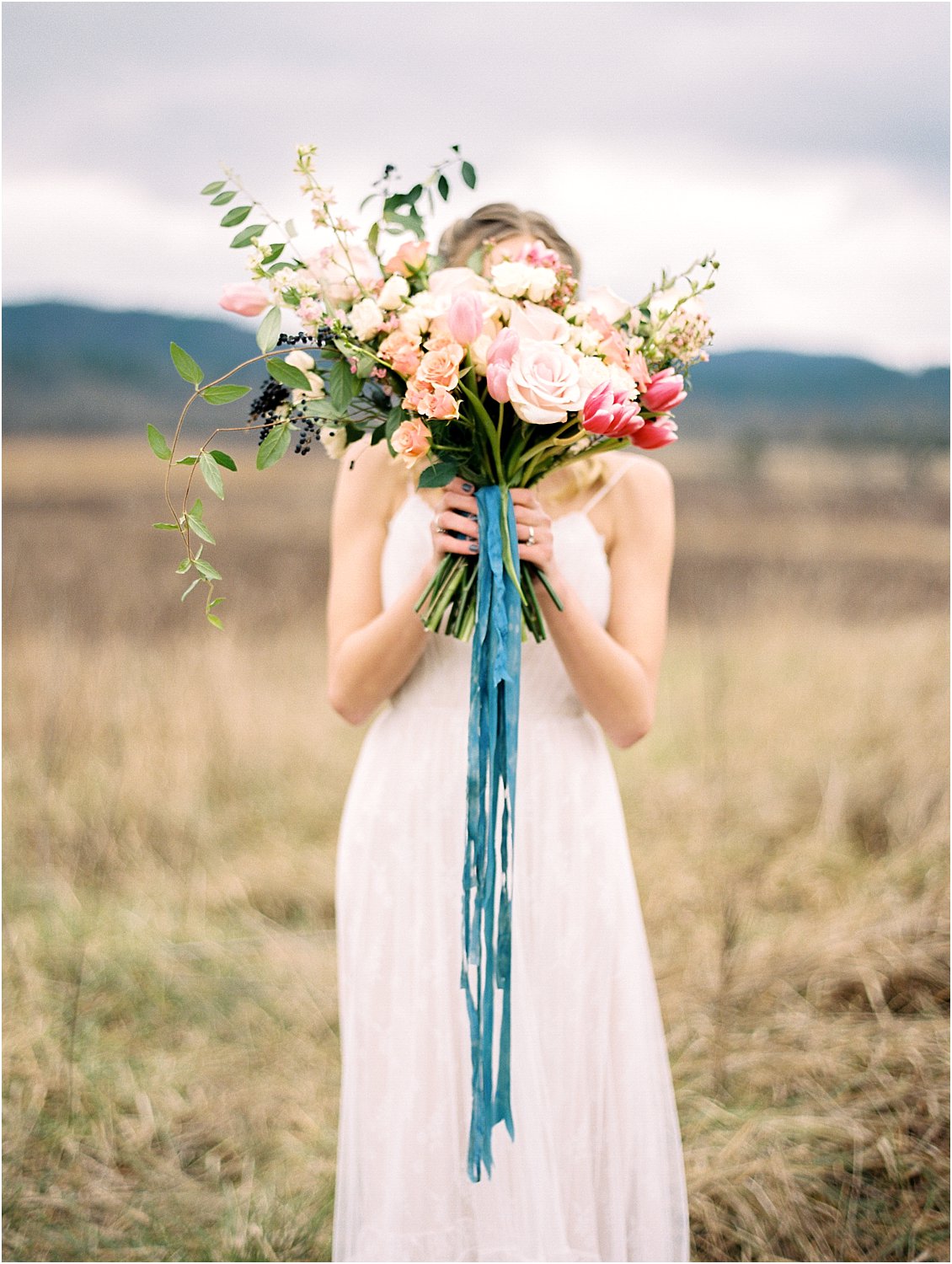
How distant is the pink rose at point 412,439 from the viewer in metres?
1.34

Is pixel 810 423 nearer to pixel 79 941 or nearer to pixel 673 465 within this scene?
pixel 673 465

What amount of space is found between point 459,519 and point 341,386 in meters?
0.26

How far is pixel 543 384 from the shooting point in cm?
128

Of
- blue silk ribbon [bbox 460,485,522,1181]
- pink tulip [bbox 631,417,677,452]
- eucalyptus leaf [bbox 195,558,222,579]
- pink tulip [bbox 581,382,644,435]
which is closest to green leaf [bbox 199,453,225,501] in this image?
eucalyptus leaf [bbox 195,558,222,579]

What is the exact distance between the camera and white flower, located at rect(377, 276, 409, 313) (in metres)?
1.40

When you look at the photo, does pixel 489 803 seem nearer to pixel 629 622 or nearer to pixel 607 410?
pixel 629 622

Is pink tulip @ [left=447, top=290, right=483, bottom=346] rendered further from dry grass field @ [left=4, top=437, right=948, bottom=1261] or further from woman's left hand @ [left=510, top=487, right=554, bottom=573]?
dry grass field @ [left=4, top=437, right=948, bottom=1261]

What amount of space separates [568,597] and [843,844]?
2918 millimetres

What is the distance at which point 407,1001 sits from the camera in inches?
69.4

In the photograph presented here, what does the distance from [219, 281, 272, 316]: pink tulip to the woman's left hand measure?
1.53 ft

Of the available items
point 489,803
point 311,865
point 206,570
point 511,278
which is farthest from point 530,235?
point 311,865

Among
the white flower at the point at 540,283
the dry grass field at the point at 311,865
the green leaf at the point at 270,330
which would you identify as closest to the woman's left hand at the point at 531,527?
the white flower at the point at 540,283

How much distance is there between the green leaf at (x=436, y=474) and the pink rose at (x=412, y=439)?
0.06m

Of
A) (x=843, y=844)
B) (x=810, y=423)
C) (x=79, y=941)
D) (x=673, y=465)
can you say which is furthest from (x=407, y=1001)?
(x=810, y=423)
